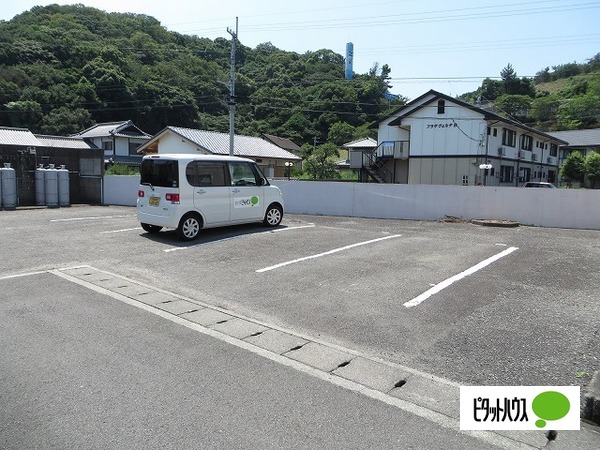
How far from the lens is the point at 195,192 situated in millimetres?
8992

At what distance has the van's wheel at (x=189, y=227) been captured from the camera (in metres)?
8.92

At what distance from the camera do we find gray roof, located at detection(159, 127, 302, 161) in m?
30.1

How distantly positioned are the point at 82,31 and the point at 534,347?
65.5m

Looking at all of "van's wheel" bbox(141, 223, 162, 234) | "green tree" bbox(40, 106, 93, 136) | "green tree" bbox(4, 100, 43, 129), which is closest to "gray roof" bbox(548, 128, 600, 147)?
"van's wheel" bbox(141, 223, 162, 234)

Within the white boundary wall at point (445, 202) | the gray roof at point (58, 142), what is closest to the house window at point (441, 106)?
the white boundary wall at point (445, 202)

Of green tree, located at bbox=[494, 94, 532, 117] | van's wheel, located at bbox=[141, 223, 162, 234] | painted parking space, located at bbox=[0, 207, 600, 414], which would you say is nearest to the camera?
painted parking space, located at bbox=[0, 207, 600, 414]

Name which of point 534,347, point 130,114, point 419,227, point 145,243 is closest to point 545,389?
point 534,347

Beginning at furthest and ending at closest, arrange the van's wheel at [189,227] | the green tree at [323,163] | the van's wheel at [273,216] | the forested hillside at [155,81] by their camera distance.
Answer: the forested hillside at [155,81]
the green tree at [323,163]
the van's wheel at [273,216]
the van's wheel at [189,227]

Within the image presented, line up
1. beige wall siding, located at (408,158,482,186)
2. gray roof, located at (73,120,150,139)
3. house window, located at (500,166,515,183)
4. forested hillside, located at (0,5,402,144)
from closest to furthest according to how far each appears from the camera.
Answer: beige wall siding, located at (408,158,482,186) → house window, located at (500,166,515,183) → gray roof, located at (73,120,150,139) → forested hillside, located at (0,5,402,144)

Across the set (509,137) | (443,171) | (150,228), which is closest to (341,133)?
(509,137)

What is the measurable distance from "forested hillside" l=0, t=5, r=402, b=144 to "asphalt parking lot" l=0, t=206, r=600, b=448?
3162cm

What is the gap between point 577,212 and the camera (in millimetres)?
12461

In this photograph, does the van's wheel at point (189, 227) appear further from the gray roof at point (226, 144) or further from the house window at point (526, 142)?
the house window at point (526, 142)

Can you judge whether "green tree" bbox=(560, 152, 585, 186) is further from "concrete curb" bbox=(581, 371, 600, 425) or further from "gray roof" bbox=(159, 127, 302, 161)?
"concrete curb" bbox=(581, 371, 600, 425)
